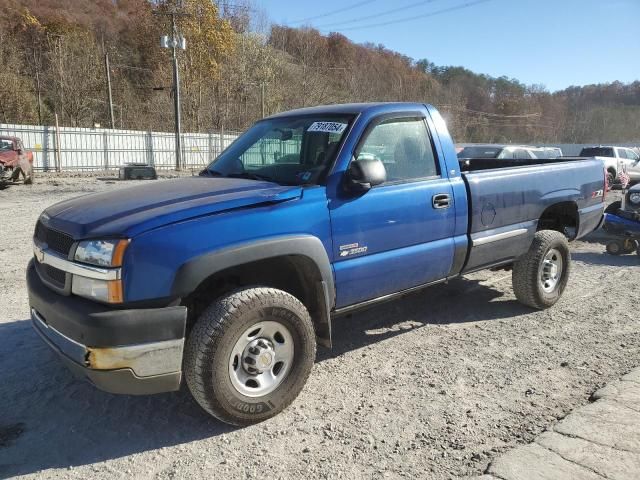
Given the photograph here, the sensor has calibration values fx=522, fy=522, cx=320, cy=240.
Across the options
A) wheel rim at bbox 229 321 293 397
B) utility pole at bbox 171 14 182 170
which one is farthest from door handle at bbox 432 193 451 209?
utility pole at bbox 171 14 182 170

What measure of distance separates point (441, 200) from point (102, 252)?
97.8 inches

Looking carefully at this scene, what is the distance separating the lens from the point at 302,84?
49.6 meters

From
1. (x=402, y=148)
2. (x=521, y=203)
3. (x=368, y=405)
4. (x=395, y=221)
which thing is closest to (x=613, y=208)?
(x=521, y=203)

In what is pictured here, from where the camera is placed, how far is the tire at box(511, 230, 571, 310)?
5047 mm

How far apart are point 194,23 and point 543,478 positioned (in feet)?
151

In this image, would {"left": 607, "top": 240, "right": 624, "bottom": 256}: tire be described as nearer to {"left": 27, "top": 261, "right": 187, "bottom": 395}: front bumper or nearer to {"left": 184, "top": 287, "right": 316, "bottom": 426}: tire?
{"left": 184, "top": 287, "right": 316, "bottom": 426}: tire

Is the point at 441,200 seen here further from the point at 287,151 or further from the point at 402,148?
the point at 287,151

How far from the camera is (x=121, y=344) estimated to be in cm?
267

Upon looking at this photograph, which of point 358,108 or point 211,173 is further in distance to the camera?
point 211,173

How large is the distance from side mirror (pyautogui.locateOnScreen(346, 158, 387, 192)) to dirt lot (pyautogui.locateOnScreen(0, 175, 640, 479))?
4.58 feet

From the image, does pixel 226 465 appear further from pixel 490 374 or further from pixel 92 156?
pixel 92 156

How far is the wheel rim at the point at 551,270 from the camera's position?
5266 mm

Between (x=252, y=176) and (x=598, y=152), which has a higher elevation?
(x=598, y=152)

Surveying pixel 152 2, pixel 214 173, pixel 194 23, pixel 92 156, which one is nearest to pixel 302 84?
pixel 194 23
